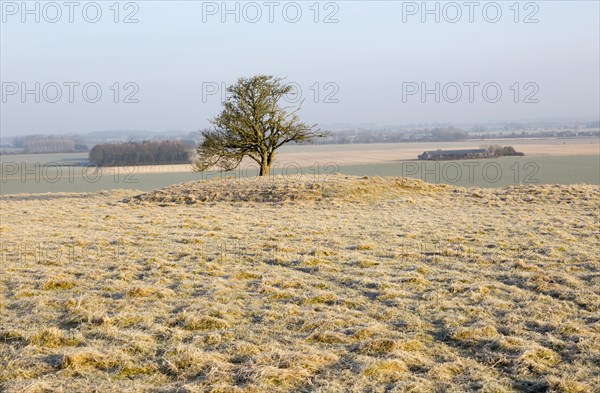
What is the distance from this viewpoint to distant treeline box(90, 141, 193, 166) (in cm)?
7094

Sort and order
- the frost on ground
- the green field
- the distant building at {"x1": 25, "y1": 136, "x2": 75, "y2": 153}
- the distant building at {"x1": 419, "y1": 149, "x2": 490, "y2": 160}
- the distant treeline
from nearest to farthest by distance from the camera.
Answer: the frost on ground → the green field → the distant treeline → the distant building at {"x1": 419, "y1": 149, "x2": 490, "y2": 160} → the distant building at {"x1": 25, "y1": 136, "x2": 75, "y2": 153}

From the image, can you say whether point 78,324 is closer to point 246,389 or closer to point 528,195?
point 246,389

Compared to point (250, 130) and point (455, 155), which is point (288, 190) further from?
point (455, 155)

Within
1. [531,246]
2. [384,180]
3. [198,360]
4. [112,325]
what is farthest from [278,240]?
[384,180]

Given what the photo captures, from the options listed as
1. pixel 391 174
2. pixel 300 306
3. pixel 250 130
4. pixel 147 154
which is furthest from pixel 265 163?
pixel 147 154

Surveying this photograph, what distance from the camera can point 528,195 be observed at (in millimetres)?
29188

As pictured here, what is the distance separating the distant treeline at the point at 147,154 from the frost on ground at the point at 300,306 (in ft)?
172

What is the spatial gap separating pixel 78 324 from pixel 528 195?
25827 millimetres

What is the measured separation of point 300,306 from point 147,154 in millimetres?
65668

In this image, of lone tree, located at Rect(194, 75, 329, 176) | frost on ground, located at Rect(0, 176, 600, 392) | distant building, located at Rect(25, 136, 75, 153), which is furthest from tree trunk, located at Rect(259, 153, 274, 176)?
distant building, located at Rect(25, 136, 75, 153)

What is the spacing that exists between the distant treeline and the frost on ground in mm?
52497

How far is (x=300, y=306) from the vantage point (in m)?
9.23

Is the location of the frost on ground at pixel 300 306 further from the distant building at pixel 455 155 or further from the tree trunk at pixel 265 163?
the distant building at pixel 455 155

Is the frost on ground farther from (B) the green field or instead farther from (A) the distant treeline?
(A) the distant treeline
